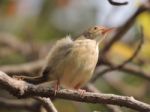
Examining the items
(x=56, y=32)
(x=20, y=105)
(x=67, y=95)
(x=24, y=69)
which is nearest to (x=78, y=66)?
(x=67, y=95)

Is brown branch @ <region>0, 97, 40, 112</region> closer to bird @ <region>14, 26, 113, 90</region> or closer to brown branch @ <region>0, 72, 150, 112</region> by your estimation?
bird @ <region>14, 26, 113, 90</region>

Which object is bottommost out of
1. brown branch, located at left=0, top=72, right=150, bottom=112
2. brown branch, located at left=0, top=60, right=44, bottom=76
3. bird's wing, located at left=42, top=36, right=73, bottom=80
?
brown branch, located at left=0, top=60, right=44, bottom=76

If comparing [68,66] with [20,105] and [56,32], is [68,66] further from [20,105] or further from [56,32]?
[56,32]

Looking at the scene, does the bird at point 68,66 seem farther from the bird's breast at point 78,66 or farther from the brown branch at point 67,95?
the brown branch at point 67,95

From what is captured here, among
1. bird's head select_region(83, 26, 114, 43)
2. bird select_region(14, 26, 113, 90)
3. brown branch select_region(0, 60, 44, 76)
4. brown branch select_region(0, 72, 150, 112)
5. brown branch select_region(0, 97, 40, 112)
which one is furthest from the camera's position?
brown branch select_region(0, 60, 44, 76)

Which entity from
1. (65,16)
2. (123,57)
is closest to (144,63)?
(123,57)

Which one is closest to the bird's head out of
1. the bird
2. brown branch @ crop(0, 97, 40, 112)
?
the bird
